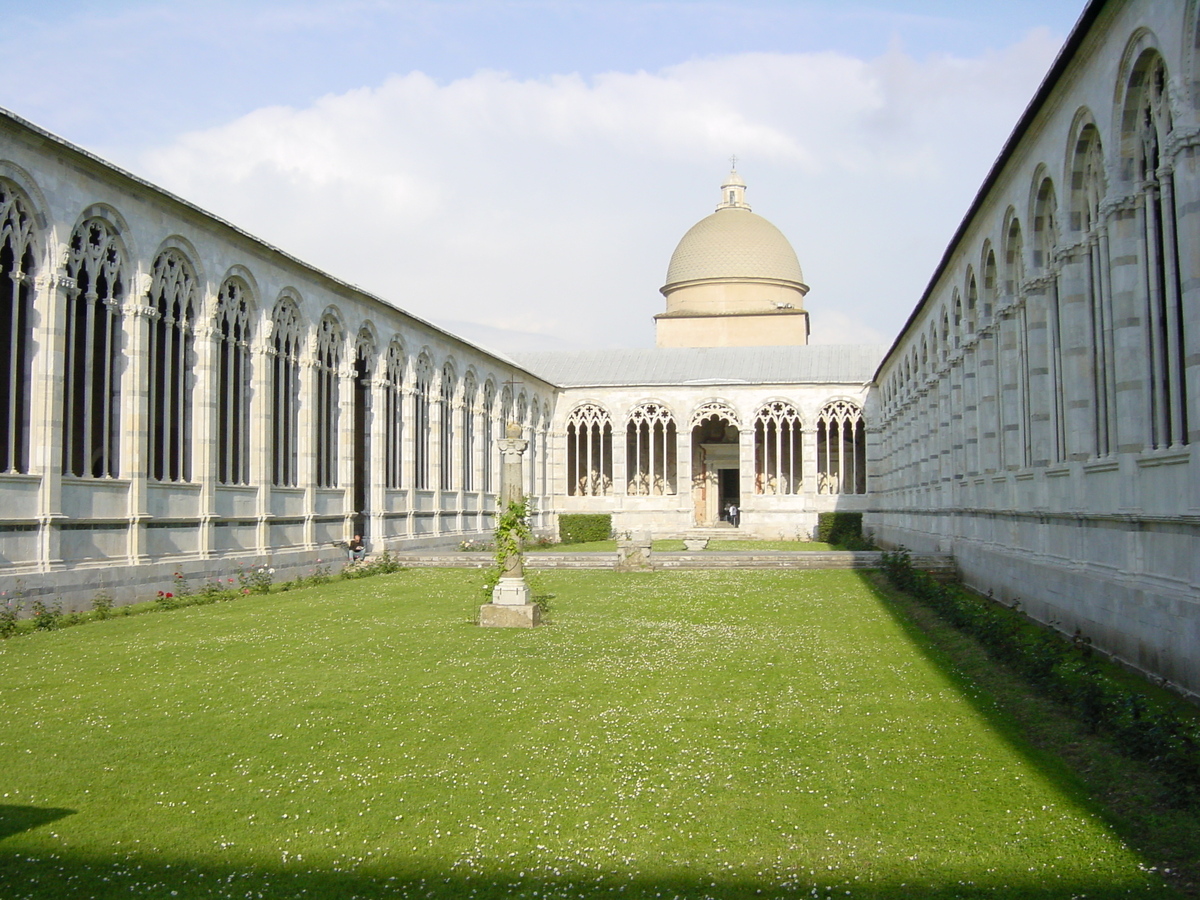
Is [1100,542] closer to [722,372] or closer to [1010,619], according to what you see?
[1010,619]

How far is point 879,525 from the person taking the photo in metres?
42.8

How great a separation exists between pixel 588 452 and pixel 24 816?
136 ft

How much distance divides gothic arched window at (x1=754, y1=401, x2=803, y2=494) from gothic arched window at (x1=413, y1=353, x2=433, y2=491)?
1772cm

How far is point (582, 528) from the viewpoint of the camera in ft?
145

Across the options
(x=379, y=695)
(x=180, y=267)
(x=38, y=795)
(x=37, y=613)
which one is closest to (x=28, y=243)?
(x=180, y=267)

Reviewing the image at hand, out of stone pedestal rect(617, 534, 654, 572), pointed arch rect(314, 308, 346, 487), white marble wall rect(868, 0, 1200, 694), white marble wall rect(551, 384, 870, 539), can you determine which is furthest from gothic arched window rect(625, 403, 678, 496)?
white marble wall rect(868, 0, 1200, 694)

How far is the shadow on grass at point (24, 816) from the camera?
626cm

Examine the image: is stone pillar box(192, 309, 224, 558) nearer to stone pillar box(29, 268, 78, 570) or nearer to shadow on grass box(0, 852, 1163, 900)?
stone pillar box(29, 268, 78, 570)

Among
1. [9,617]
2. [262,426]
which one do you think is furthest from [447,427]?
[9,617]

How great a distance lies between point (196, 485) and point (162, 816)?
14706mm

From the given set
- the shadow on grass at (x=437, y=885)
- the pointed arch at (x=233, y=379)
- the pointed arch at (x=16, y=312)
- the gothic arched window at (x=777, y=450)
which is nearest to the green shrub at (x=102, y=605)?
the pointed arch at (x=16, y=312)

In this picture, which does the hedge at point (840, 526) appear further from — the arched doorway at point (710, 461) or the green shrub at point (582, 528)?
the green shrub at point (582, 528)

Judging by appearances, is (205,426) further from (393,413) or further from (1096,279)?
(1096,279)

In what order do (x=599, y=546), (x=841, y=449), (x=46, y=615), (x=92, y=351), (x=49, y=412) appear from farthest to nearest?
(x=841, y=449), (x=599, y=546), (x=92, y=351), (x=49, y=412), (x=46, y=615)
